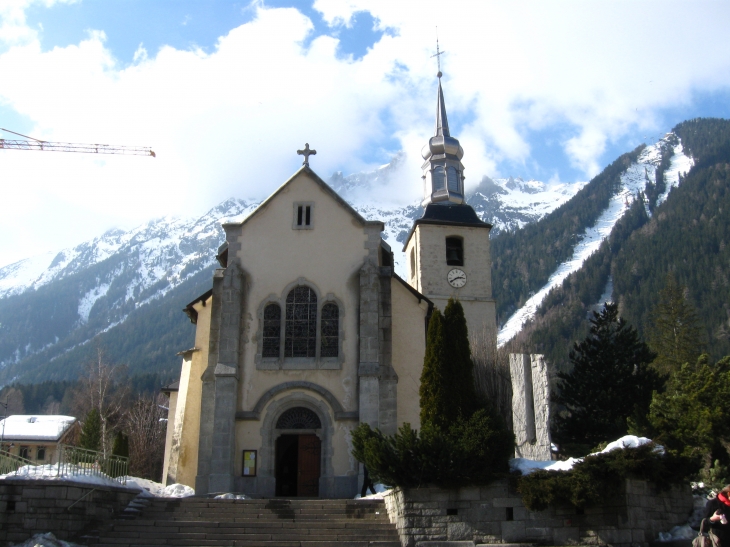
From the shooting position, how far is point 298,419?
86.8ft

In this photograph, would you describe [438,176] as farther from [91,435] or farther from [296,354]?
[91,435]

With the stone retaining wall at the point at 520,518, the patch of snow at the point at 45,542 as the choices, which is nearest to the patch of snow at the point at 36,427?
the patch of snow at the point at 45,542

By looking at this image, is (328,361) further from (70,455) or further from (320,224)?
(70,455)

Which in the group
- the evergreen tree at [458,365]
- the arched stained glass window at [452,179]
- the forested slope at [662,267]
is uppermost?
the forested slope at [662,267]

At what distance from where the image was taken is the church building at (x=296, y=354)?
25.7 m

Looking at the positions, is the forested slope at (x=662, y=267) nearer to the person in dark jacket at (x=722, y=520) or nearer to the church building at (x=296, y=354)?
the church building at (x=296, y=354)

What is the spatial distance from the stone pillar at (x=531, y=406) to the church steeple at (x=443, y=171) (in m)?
20.4

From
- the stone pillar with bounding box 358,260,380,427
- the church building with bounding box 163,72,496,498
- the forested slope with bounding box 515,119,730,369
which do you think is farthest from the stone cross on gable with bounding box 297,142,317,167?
the forested slope with bounding box 515,119,730,369

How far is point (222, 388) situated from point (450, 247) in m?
21.4

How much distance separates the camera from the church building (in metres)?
25.7

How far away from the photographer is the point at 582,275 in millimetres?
Answer: 143375

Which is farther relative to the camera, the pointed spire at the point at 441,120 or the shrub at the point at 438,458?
the pointed spire at the point at 441,120

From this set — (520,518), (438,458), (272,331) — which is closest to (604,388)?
(272,331)

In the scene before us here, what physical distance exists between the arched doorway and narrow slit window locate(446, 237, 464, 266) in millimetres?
19169
